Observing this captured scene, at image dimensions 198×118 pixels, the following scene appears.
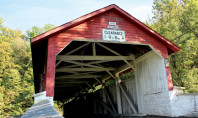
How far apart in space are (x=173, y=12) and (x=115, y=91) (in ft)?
25.4

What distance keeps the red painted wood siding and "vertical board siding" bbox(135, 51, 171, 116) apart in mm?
443

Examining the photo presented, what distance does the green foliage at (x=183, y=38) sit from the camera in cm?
1322

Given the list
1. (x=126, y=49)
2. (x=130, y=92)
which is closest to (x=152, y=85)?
(x=130, y=92)

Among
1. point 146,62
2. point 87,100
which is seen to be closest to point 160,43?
point 146,62

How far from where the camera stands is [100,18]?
291 inches

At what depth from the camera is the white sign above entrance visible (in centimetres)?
720

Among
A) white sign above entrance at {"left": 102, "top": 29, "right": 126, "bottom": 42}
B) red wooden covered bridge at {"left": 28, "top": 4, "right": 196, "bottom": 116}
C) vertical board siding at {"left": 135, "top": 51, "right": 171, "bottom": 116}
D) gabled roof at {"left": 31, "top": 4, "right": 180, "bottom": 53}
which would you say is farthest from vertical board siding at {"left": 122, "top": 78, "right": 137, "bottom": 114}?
white sign above entrance at {"left": 102, "top": 29, "right": 126, "bottom": 42}

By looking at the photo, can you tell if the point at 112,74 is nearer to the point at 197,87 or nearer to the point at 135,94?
the point at 135,94

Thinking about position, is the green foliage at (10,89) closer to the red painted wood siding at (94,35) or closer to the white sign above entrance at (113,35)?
the red painted wood siding at (94,35)

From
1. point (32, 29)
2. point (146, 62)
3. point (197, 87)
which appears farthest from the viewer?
point (32, 29)

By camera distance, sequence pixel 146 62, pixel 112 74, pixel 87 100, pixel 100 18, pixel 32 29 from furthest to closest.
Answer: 1. pixel 32 29
2. pixel 87 100
3. pixel 112 74
4. pixel 146 62
5. pixel 100 18

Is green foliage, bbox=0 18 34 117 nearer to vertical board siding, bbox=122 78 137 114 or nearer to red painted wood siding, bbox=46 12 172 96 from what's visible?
vertical board siding, bbox=122 78 137 114

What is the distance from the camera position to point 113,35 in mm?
7320

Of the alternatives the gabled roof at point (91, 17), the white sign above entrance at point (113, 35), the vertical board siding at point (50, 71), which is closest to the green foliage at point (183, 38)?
the gabled roof at point (91, 17)
